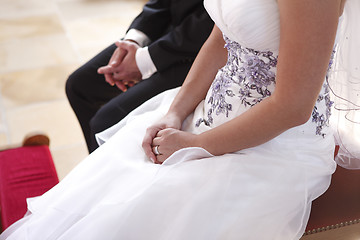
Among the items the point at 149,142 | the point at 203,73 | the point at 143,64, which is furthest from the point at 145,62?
the point at 149,142

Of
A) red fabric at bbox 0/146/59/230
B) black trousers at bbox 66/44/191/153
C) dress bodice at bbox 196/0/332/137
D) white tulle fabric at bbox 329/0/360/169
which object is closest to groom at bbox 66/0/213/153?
black trousers at bbox 66/44/191/153

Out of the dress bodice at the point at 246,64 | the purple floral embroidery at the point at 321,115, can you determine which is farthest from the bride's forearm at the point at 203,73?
the purple floral embroidery at the point at 321,115

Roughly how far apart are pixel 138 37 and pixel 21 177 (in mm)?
709

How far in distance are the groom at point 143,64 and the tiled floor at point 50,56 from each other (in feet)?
1.28

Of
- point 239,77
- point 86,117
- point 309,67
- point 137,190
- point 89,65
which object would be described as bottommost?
point 86,117

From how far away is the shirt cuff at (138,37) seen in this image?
189 centimetres

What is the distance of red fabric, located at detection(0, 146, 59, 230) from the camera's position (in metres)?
1.53

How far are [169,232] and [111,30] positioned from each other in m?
2.97

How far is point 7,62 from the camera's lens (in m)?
3.28

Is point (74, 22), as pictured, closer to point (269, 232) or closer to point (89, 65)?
point (89, 65)

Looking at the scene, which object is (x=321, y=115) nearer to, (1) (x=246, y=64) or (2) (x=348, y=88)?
(2) (x=348, y=88)

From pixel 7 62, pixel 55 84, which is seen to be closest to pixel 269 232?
pixel 55 84

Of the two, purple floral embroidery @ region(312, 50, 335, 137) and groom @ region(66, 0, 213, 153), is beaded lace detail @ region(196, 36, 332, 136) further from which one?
groom @ region(66, 0, 213, 153)

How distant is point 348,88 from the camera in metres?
1.23
